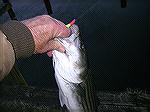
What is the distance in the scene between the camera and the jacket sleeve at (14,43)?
1.12m

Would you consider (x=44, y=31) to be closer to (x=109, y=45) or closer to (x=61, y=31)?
(x=61, y=31)

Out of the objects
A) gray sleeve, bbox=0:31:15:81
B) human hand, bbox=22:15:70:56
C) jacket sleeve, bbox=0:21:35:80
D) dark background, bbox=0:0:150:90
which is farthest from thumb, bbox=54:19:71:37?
dark background, bbox=0:0:150:90

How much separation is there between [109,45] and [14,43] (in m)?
3.20

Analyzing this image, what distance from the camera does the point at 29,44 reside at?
1255mm

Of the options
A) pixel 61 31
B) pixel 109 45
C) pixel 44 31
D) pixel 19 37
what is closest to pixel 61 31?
pixel 61 31

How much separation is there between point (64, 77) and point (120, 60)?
262 cm

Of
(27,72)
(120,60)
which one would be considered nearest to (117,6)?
(120,60)

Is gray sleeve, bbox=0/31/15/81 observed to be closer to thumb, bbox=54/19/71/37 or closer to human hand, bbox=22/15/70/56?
human hand, bbox=22/15/70/56

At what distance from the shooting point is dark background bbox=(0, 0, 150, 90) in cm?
357

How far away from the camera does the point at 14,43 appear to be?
3.96 feet

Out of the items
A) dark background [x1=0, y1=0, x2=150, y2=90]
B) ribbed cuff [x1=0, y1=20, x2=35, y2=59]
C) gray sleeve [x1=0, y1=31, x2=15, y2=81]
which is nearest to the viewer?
gray sleeve [x1=0, y1=31, x2=15, y2=81]

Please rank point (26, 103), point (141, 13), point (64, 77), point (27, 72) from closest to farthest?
point (64, 77)
point (26, 103)
point (27, 72)
point (141, 13)

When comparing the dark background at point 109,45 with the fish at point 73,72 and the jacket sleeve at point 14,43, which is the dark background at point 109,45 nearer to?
the fish at point 73,72

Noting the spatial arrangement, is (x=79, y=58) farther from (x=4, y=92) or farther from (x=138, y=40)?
(x=138, y=40)
